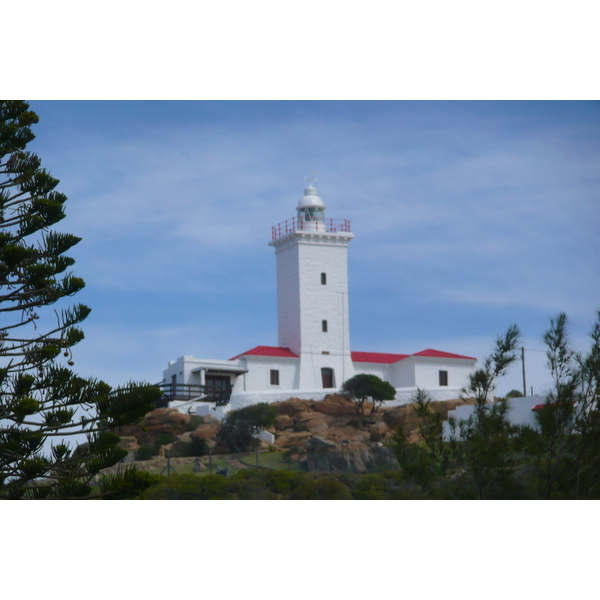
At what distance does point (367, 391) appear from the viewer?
2791cm

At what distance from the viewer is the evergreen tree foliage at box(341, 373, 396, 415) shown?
2783 centimetres

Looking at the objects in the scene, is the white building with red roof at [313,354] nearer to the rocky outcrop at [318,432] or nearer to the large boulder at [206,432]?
the rocky outcrop at [318,432]

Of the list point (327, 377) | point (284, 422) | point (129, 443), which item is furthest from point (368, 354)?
point (129, 443)

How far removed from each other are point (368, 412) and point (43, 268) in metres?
20.4

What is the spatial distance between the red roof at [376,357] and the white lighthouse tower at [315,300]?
37 centimetres

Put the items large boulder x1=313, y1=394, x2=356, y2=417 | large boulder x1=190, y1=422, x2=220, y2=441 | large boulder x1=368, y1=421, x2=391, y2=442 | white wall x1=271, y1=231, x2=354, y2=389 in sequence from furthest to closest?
white wall x1=271, y1=231, x2=354, y2=389 → large boulder x1=313, y1=394, x2=356, y2=417 → large boulder x1=368, y1=421, x2=391, y2=442 → large boulder x1=190, y1=422, x2=220, y2=441

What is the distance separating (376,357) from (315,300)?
2830mm

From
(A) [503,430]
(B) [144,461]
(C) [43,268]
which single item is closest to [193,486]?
(B) [144,461]

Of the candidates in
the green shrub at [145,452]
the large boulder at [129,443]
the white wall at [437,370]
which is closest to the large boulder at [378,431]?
the white wall at [437,370]

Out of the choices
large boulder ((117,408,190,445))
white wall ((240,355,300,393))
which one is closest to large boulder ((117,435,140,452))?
large boulder ((117,408,190,445))

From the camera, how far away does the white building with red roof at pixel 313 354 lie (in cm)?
2856

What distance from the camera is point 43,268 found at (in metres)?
7.95

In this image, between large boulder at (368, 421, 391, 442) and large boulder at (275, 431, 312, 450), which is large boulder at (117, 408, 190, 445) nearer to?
large boulder at (275, 431, 312, 450)

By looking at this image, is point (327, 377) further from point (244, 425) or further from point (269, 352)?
point (244, 425)
